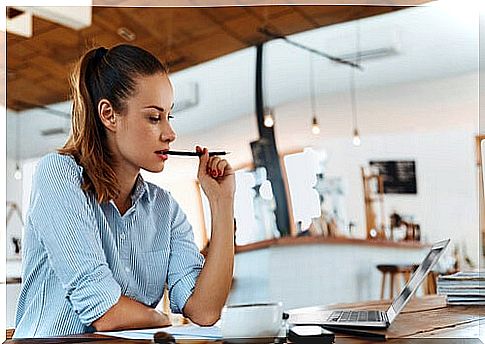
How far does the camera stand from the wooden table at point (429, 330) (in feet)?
2.93

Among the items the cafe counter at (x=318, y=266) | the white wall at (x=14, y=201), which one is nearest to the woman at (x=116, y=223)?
the white wall at (x=14, y=201)

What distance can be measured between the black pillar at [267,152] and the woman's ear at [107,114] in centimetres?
253

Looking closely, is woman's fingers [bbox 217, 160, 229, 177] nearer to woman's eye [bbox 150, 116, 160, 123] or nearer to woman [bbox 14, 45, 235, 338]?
woman [bbox 14, 45, 235, 338]

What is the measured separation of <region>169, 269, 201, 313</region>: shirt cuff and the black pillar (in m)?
2.47

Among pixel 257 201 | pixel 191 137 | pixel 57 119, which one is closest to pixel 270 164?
pixel 257 201

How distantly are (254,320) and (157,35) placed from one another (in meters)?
3.10

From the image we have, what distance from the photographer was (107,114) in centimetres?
131

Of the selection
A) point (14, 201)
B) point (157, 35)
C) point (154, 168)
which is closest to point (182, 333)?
point (154, 168)

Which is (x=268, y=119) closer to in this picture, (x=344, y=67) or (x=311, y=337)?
(x=344, y=67)

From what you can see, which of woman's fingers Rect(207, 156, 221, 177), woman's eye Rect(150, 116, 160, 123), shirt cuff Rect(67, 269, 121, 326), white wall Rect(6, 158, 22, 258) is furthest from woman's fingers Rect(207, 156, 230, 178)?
white wall Rect(6, 158, 22, 258)

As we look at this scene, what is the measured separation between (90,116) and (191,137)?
7.37 ft

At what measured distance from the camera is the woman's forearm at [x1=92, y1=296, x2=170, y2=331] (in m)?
1.06

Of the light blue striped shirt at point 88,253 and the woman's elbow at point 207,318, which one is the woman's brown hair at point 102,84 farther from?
the woman's elbow at point 207,318

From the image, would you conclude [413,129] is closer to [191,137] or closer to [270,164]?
[270,164]
